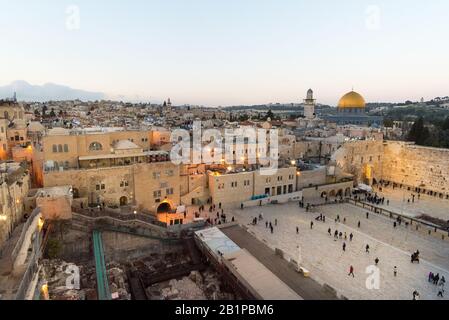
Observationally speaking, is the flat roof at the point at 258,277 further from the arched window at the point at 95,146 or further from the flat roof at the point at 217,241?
the arched window at the point at 95,146

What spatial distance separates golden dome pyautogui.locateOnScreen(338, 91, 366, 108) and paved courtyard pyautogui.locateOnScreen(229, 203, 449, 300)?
4846 cm

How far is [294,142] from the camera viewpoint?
47.8 metres

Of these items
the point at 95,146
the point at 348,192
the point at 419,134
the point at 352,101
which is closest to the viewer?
the point at 95,146

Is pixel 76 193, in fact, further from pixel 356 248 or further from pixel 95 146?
pixel 356 248

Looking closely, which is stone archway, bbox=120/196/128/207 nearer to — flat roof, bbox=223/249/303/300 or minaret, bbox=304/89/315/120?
flat roof, bbox=223/249/303/300

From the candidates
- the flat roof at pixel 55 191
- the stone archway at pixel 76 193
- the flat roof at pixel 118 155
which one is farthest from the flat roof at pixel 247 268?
the flat roof at pixel 118 155

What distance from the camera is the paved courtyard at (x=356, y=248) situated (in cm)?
1997

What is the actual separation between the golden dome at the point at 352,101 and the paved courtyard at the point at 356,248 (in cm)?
4846

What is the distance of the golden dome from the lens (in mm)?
76750

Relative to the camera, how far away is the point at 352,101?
76.9m

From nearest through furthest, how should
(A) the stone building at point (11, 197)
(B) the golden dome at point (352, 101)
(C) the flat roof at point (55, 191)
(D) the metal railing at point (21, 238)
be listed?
(D) the metal railing at point (21, 238) → (A) the stone building at point (11, 197) → (C) the flat roof at point (55, 191) → (B) the golden dome at point (352, 101)

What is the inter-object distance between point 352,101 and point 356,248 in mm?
59020

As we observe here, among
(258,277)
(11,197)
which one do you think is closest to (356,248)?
(258,277)

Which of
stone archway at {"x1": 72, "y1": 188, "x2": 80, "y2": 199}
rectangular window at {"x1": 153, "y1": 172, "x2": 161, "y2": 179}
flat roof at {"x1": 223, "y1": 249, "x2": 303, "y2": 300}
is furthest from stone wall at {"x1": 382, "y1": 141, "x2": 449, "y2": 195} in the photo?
stone archway at {"x1": 72, "y1": 188, "x2": 80, "y2": 199}
